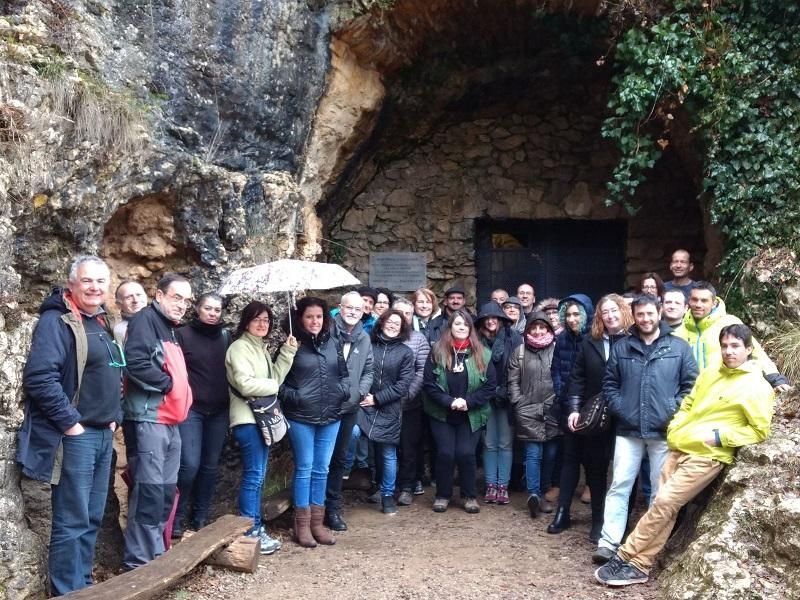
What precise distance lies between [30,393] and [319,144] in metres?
4.41

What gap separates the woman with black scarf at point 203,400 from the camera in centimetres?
503

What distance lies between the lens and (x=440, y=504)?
20.3 ft

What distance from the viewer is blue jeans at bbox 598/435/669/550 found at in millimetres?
4871

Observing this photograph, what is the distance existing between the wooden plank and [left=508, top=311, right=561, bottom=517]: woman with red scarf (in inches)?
89.2

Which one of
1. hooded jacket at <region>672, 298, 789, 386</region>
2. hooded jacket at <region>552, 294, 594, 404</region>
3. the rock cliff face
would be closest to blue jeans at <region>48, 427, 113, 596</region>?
the rock cliff face

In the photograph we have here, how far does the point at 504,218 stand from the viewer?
31.5ft

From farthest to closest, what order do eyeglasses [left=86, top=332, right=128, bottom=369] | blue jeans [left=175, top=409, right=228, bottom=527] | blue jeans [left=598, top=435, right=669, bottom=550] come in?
blue jeans [left=175, top=409, right=228, bottom=527]
blue jeans [left=598, top=435, right=669, bottom=550]
eyeglasses [left=86, top=332, right=128, bottom=369]

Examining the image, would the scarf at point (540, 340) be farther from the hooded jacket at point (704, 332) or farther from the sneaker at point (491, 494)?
the sneaker at point (491, 494)

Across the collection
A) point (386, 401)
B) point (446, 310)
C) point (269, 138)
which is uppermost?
point (269, 138)

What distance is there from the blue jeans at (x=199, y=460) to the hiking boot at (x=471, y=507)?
6.59 ft

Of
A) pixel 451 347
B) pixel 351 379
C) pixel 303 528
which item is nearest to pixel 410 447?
pixel 451 347

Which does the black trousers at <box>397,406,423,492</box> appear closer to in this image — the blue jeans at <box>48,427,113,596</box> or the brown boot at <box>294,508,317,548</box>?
the brown boot at <box>294,508,317,548</box>

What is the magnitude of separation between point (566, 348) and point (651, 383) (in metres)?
1.09

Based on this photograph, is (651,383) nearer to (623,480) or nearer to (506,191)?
(623,480)
